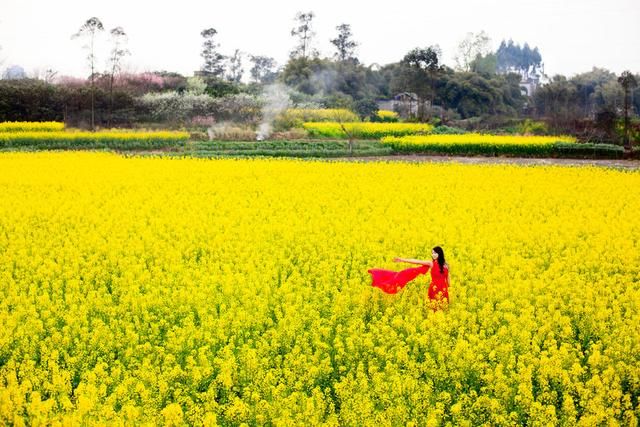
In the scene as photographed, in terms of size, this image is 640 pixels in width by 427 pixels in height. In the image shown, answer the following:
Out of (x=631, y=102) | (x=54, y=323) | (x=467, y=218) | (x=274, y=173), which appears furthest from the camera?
(x=631, y=102)

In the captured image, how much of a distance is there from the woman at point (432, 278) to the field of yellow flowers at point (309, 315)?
0.23 m

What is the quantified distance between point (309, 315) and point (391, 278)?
1344mm

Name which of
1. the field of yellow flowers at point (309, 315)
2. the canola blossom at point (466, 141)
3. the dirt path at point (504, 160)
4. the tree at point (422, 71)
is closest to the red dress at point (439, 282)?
the field of yellow flowers at point (309, 315)

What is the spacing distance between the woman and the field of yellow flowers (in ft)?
0.74

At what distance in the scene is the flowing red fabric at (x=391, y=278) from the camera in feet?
31.3

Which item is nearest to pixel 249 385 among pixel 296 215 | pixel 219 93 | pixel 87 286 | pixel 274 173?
pixel 87 286

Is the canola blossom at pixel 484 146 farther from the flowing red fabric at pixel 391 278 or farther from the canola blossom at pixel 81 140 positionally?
the flowing red fabric at pixel 391 278

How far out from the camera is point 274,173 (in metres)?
24.3

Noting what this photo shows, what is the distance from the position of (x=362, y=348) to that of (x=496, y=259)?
469cm

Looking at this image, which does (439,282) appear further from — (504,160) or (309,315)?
(504,160)

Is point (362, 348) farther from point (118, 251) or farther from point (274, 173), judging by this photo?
point (274, 173)

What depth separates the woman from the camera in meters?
9.38

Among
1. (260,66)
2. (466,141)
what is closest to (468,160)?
(466,141)

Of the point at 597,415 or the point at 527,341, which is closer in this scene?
the point at 597,415
